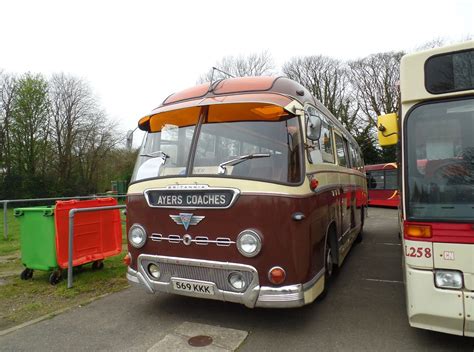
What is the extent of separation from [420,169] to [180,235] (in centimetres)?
260

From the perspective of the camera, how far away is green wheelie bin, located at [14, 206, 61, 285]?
20.2 feet

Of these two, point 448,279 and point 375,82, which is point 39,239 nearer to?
point 448,279

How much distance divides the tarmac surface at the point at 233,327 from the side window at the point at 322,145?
6.43 feet

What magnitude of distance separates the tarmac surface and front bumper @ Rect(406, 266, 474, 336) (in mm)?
569

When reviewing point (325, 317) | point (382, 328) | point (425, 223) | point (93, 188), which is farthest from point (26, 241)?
point (93, 188)

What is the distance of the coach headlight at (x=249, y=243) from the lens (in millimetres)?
3936

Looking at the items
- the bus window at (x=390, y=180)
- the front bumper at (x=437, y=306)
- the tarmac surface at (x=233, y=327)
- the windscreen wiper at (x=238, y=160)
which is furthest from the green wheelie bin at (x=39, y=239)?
the bus window at (x=390, y=180)

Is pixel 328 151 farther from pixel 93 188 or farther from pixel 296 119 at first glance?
pixel 93 188

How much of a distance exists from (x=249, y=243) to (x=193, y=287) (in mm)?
862

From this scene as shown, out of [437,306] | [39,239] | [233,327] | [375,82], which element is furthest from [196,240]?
[375,82]

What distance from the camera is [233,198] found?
4027 mm

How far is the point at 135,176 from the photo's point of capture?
4.95m

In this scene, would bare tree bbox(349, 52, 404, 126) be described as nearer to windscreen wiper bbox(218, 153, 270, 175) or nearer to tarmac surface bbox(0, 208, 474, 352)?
tarmac surface bbox(0, 208, 474, 352)

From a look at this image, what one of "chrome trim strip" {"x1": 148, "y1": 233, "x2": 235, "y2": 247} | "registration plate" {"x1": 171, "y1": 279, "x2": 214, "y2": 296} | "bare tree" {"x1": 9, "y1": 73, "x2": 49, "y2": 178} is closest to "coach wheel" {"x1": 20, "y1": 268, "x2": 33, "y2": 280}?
"chrome trim strip" {"x1": 148, "y1": 233, "x2": 235, "y2": 247}
